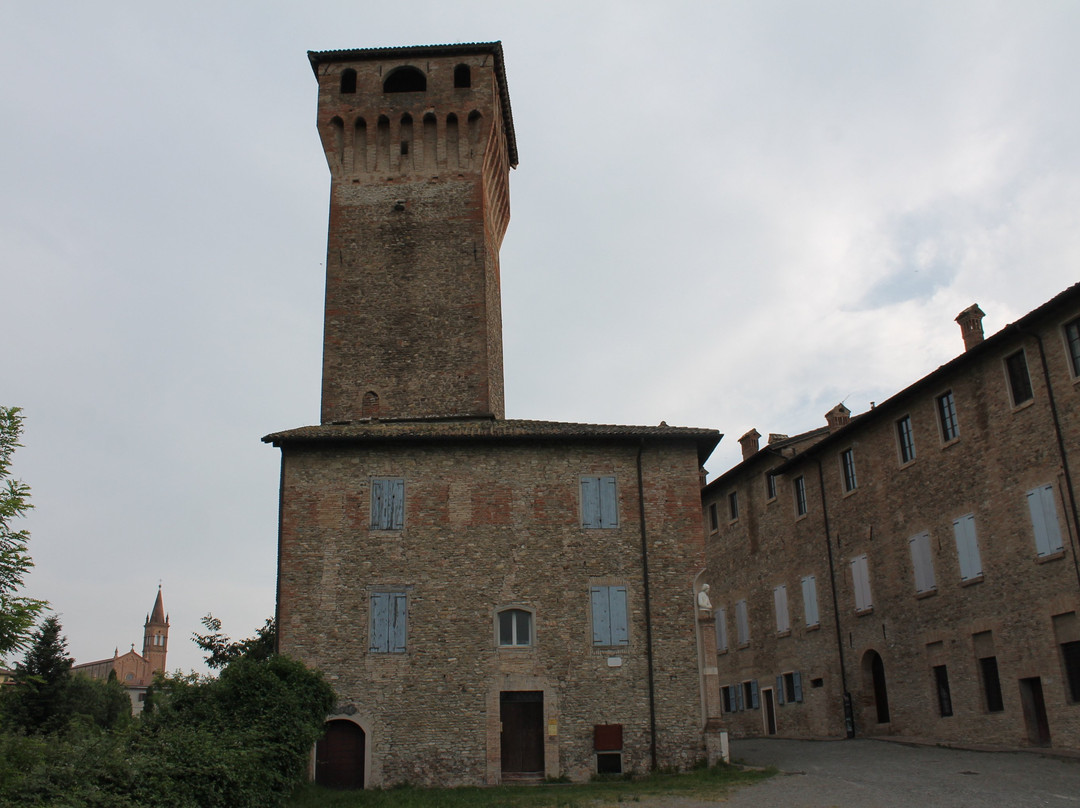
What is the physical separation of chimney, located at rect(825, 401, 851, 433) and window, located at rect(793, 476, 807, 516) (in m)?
2.32

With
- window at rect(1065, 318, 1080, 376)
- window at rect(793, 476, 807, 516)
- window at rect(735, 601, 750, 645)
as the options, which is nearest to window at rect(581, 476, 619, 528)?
window at rect(1065, 318, 1080, 376)

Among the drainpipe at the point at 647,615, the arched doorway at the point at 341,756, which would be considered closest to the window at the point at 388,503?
the arched doorway at the point at 341,756

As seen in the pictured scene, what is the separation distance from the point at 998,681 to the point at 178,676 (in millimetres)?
17290

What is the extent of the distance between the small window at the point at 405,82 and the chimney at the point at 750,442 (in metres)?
17.3

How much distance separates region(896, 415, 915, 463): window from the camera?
23531 millimetres

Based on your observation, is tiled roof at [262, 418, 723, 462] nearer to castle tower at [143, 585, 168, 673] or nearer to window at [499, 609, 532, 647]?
window at [499, 609, 532, 647]

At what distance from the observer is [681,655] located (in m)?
19.4

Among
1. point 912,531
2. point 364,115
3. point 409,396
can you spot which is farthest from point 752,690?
point 364,115

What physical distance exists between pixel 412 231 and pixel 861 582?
16.5 m

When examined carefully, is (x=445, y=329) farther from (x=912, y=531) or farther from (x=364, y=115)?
(x=912, y=531)

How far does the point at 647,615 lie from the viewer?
19.7 m

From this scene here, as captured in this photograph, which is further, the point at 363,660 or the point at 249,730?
→ the point at 363,660

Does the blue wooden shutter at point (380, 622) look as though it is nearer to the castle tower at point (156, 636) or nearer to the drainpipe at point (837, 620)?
the drainpipe at point (837, 620)

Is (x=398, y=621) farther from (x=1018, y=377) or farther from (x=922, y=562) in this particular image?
(x=1018, y=377)
